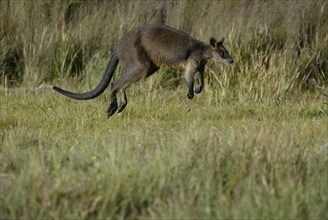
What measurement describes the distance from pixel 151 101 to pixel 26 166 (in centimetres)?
431

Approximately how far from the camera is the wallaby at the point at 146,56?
7.96m

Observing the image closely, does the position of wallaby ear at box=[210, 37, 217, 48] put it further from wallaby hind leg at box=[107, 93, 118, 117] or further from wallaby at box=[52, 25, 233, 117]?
wallaby hind leg at box=[107, 93, 118, 117]

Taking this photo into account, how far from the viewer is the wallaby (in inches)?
314

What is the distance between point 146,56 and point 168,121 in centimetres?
90

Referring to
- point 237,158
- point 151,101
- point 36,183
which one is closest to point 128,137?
point 237,158

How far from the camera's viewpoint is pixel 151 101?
8766 millimetres

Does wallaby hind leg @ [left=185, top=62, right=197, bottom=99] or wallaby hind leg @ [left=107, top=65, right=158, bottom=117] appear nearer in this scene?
wallaby hind leg @ [left=107, top=65, right=158, bottom=117]

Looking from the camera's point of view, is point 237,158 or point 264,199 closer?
point 264,199

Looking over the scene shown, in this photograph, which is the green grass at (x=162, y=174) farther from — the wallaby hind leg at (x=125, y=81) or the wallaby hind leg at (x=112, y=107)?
the wallaby hind leg at (x=125, y=81)

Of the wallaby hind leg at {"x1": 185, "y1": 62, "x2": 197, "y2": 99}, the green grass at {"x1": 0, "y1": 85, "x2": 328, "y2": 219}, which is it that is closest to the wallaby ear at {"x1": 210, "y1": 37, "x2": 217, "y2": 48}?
the wallaby hind leg at {"x1": 185, "y1": 62, "x2": 197, "y2": 99}

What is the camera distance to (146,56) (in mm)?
8031

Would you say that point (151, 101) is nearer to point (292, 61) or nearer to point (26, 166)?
point (292, 61)

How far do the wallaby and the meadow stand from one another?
0.25 m

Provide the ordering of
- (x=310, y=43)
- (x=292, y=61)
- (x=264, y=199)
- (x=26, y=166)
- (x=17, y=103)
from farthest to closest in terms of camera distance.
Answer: (x=310, y=43) < (x=292, y=61) < (x=17, y=103) < (x=26, y=166) < (x=264, y=199)
